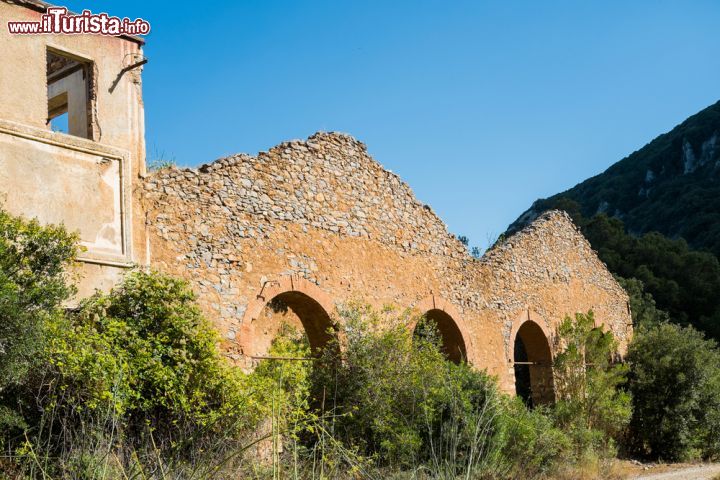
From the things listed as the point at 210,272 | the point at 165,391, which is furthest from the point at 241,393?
the point at 210,272

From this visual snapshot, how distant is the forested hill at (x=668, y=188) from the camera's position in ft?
111

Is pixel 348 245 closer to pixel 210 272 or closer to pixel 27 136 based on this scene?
pixel 210 272

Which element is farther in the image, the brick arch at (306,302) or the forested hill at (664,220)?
the forested hill at (664,220)

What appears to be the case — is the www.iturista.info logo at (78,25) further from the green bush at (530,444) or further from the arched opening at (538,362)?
the arched opening at (538,362)

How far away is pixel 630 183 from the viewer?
40.9m

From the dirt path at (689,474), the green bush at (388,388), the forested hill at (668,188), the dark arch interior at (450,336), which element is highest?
the forested hill at (668,188)

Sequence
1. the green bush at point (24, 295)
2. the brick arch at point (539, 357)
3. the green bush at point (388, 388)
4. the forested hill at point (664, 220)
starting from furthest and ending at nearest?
1. the forested hill at point (664, 220)
2. the brick arch at point (539, 357)
3. the green bush at point (388, 388)
4. the green bush at point (24, 295)

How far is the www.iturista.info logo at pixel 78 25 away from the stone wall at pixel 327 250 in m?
1.59

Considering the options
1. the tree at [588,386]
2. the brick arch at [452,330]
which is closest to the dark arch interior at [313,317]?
the brick arch at [452,330]

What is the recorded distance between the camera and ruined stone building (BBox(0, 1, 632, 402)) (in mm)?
7430

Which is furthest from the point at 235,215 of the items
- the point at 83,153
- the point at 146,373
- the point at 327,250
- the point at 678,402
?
the point at 678,402

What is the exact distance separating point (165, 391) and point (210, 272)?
5.62ft

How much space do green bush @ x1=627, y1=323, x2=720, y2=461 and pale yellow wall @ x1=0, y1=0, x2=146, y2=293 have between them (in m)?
10.7

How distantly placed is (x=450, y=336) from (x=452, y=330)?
0.39 feet
